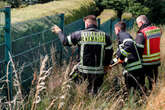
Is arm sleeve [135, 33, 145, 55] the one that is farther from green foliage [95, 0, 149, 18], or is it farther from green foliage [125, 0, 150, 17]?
green foliage [125, 0, 150, 17]

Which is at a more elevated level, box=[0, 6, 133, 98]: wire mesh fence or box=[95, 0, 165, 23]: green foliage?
box=[95, 0, 165, 23]: green foliage

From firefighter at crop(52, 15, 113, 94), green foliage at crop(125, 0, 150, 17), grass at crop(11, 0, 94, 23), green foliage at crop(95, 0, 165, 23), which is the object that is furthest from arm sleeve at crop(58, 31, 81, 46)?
green foliage at crop(125, 0, 150, 17)

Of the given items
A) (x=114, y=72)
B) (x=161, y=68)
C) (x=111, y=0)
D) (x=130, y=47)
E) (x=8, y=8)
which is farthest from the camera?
(x=111, y=0)

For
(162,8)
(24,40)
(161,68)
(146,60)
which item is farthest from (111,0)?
(24,40)

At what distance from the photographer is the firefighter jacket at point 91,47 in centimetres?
463

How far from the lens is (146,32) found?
17.6ft

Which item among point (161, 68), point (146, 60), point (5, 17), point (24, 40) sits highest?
point (5, 17)

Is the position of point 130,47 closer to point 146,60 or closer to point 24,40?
point 146,60

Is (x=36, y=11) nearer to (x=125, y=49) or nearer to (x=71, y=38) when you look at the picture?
(x=71, y=38)

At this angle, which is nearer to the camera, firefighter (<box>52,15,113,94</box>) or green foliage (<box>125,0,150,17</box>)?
firefighter (<box>52,15,113,94</box>)

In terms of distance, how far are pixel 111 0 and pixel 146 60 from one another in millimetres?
10294

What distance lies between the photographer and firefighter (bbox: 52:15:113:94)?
4.64 m

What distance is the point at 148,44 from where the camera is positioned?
5.41 metres

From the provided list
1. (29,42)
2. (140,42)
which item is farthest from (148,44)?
(29,42)
